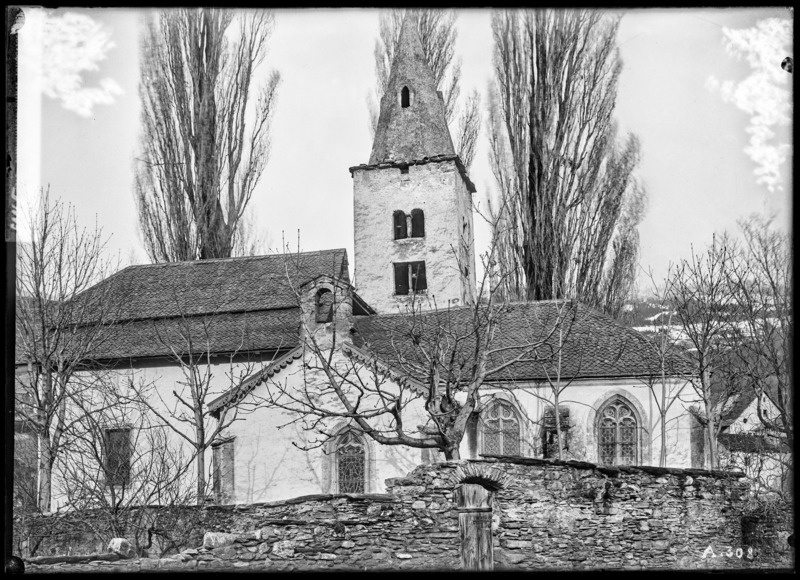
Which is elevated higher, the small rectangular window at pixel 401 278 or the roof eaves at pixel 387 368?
the small rectangular window at pixel 401 278

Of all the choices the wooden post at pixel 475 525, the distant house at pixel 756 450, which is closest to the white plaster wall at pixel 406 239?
the distant house at pixel 756 450

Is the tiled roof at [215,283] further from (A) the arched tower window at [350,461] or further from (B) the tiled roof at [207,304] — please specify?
(A) the arched tower window at [350,461]

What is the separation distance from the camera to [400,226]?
1388 inches

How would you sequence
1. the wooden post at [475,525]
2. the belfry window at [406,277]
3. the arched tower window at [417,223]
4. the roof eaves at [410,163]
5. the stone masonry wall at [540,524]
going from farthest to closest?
1. the roof eaves at [410,163]
2. the arched tower window at [417,223]
3. the belfry window at [406,277]
4. the wooden post at [475,525]
5. the stone masonry wall at [540,524]

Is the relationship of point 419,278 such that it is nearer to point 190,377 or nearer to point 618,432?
point 618,432

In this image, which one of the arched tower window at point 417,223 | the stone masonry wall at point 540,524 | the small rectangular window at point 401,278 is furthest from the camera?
the arched tower window at point 417,223

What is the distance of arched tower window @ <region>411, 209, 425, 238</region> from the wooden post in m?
20.1

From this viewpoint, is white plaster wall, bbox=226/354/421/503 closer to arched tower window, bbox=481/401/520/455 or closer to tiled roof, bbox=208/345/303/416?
tiled roof, bbox=208/345/303/416

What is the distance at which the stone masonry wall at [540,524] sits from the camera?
14922 mm

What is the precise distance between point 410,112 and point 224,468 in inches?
641

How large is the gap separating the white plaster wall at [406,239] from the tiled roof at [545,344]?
3.86 metres

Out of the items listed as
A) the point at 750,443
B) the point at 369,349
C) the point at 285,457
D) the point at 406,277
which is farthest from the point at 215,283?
the point at 750,443

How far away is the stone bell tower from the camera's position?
34.5m

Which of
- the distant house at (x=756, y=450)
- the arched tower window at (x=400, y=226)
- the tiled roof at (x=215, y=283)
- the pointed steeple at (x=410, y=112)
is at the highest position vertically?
the pointed steeple at (x=410, y=112)
